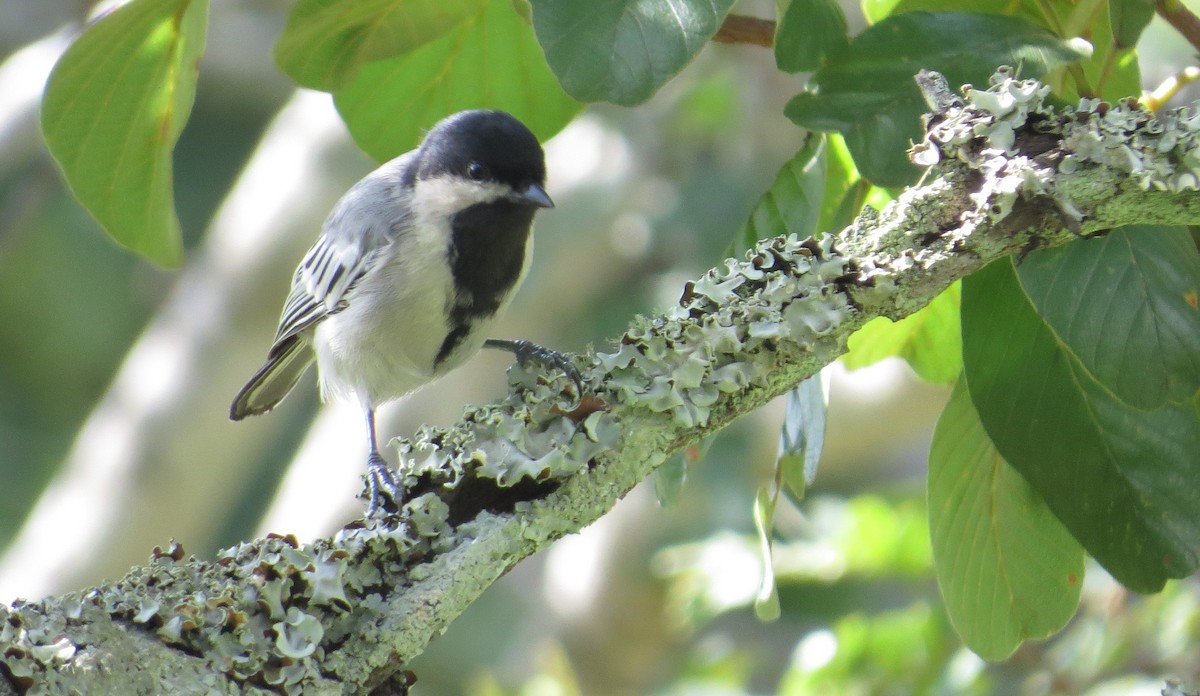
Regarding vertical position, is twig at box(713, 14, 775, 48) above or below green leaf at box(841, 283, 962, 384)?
above

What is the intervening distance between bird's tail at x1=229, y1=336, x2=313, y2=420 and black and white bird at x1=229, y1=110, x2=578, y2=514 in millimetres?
244

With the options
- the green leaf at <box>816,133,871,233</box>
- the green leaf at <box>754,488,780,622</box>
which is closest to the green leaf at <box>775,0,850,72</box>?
the green leaf at <box>816,133,871,233</box>

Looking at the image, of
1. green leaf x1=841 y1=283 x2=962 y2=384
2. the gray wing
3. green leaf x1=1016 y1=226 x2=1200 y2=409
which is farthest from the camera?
the gray wing

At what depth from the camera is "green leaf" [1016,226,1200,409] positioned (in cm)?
138

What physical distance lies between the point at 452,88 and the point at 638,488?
3.48 m

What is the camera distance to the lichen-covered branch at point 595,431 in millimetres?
1208

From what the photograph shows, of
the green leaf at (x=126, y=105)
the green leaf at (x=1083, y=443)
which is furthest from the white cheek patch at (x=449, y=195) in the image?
the green leaf at (x=1083, y=443)

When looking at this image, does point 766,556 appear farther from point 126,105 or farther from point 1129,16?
point 126,105

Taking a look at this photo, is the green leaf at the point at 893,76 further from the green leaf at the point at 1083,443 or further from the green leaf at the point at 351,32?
the green leaf at the point at 351,32

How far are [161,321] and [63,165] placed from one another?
4051 millimetres

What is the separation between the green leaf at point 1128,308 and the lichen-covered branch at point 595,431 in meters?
0.12

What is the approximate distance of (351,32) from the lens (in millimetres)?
1776

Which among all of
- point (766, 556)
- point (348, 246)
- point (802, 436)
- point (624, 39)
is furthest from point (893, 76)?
point (348, 246)

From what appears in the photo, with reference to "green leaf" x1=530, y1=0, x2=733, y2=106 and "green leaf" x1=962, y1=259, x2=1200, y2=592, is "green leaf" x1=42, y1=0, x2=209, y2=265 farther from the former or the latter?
Answer: "green leaf" x1=962, y1=259, x2=1200, y2=592
